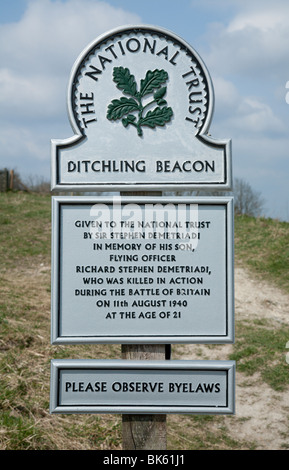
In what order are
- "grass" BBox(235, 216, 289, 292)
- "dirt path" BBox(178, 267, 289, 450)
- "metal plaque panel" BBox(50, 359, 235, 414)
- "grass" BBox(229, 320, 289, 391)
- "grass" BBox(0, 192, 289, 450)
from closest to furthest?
1. "metal plaque panel" BBox(50, 359, 235, 414)
2. "grass" BBox(0, 192, 289, 450)
3. "dirt path" BBox(178, 267, 289, 450)
4. "grass" BBox(229, 320, 289, 391)
5. "grass" BBox(235, 216, 289, 292)

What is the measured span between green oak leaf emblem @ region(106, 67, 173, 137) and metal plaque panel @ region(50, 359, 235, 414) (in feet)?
5.46

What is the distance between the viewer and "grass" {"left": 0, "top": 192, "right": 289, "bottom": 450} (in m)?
4.31

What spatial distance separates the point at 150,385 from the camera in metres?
3.33

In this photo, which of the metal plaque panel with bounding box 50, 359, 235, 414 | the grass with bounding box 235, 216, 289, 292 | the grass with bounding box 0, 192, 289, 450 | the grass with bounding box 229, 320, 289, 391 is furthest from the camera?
the grass with bounding box 235, 216, 289, 292

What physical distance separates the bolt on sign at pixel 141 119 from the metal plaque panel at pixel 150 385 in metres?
1.25

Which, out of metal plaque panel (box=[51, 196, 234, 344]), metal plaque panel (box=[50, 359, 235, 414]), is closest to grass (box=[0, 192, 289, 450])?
metal plaque panel (box=[50, 359, 235, 414])

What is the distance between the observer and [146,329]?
3328mm

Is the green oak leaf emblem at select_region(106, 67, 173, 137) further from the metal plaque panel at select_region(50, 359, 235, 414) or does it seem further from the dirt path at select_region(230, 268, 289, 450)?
the dirt path at select_region(230, 268, 289, 450)

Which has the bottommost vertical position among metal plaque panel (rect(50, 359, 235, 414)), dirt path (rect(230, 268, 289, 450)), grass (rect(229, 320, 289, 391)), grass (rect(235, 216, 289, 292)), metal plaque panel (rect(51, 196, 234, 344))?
dirt path (rect(230, 268, 289, 450))

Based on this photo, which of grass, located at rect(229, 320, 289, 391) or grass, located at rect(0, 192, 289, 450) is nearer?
grass, located at rect(0, 192, 289, 450)

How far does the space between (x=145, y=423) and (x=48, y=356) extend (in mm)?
2713

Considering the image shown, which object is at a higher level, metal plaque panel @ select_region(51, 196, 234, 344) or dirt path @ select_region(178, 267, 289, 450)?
metal plaque panel @ select_region(51, 196, 234, 344)
